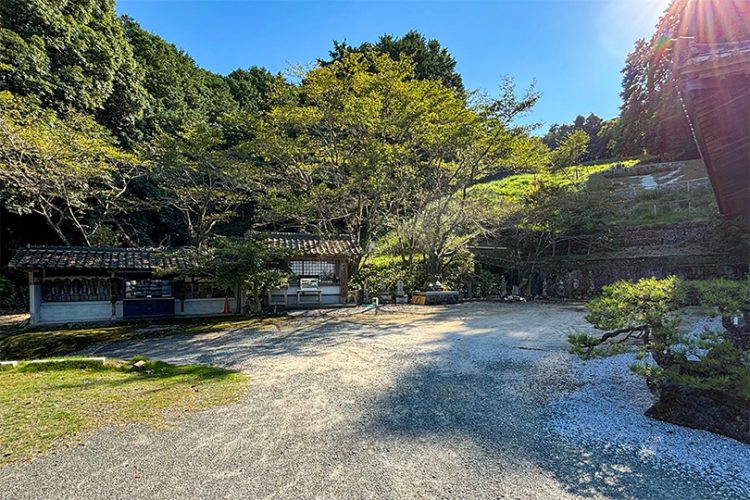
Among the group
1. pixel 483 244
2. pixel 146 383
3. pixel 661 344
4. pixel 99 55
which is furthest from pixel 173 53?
pixel 661 344

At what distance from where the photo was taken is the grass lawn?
10.4ft

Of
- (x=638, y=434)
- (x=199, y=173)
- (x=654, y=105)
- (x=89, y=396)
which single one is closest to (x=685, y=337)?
(x=638, y=434)

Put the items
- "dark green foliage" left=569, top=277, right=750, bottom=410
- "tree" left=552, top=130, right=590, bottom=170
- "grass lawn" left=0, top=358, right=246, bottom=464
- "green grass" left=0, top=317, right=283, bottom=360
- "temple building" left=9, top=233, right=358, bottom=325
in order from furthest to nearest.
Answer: "tree" left=552, top=130, right=590, bottom=170, "temple building" left=9, top=233, right=358, bottom=325, "green grass" left=0, top=317, right=283, bottom=360, "grass lawn" left=0, top=358, right=246, bottom=464, "dark green foliage" left=569, top=277, right=750, bottom=410

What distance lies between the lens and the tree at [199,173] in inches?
547

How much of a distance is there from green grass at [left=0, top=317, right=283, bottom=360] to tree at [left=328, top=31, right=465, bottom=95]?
18.0m

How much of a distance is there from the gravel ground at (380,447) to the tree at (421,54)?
68.2 ft

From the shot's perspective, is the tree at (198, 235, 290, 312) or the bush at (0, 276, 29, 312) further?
the bush at (0, 276, 29, 312)

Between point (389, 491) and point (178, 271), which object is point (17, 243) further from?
point (389, 491)

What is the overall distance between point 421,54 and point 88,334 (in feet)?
72.0

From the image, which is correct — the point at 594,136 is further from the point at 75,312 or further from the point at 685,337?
the point at 75,312

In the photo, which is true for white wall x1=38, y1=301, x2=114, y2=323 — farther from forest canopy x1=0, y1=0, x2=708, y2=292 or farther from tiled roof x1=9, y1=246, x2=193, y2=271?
forest canopy x1=0, y1=0, x2=708, y2=292

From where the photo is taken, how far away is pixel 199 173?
607 inches

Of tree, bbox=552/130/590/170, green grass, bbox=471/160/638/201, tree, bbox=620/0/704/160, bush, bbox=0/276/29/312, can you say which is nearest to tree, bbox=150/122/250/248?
bush, bbox=0/276/29/312

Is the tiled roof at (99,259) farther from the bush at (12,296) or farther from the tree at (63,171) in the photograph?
the bush at (12,296)
